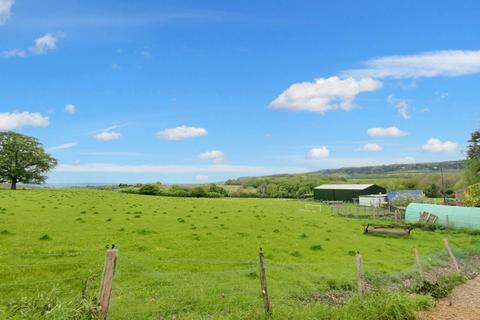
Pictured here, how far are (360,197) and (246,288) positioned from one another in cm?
6490

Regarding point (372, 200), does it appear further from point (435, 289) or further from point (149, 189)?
point (435, 289)

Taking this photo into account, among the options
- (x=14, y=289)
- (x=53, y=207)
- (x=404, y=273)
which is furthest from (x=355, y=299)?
(x=53, y=207)

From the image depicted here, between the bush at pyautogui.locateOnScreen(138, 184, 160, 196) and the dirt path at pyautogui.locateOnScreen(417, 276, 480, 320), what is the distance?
240 feet

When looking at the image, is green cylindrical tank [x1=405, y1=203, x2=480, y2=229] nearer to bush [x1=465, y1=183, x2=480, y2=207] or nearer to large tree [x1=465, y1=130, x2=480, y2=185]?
bush [x1=465, y1=183, x2=480, y2=207]

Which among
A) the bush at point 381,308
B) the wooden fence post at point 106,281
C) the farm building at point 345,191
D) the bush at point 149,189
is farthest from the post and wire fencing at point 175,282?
the bush at point 149,189

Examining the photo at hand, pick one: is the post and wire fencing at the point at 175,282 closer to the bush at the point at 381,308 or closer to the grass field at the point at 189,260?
the grass field at the point at 189,260

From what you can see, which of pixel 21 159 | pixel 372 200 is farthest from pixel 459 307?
pixel 21 159

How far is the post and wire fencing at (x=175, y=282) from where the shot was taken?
1155 cm

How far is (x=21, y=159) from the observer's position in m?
76.2

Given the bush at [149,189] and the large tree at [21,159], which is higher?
the large tree at [21,159]

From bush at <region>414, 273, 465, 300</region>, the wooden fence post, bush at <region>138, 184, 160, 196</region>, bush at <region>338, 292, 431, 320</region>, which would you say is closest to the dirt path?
bush at <region>414, 273, 465, 300</region>

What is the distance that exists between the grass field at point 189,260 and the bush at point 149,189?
47.9 meters

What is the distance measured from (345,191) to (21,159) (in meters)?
71.5

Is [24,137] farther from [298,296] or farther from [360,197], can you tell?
[298,296]
